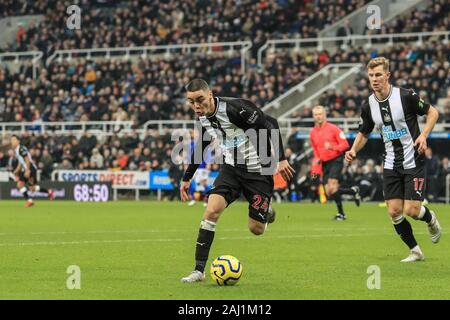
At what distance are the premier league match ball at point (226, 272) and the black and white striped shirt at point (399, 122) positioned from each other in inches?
137

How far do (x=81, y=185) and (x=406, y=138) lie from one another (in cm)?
2415

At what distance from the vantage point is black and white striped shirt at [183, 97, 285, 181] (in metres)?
11.2

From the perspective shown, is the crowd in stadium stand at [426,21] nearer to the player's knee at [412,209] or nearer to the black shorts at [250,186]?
the player's knee at [412,209]

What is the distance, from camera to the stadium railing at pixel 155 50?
4337cm

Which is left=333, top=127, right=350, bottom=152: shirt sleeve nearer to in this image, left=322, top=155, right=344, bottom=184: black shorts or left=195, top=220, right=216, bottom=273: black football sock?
left=322, top=155, right=344, bottom=184: black shorts

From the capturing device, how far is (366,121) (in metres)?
13.2

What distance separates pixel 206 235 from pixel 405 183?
10.7 feet

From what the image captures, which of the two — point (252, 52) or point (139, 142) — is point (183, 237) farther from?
point (252, 52)

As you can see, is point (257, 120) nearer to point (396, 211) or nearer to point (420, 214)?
point (396, 211)

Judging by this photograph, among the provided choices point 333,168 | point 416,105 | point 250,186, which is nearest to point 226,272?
point 250,186

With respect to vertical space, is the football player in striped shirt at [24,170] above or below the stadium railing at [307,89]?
below

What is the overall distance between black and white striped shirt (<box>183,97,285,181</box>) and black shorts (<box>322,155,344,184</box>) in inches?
427

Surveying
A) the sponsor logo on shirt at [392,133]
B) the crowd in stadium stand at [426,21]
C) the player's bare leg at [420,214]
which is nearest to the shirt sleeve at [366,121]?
the sponsor logo on shirt at [392,133]

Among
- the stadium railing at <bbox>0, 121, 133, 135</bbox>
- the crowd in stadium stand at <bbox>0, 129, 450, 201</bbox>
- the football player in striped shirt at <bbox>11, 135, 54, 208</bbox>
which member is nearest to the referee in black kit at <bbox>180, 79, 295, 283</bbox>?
the football player in striped shirt at <bbox>11, 135, 54, 208</bbox>
